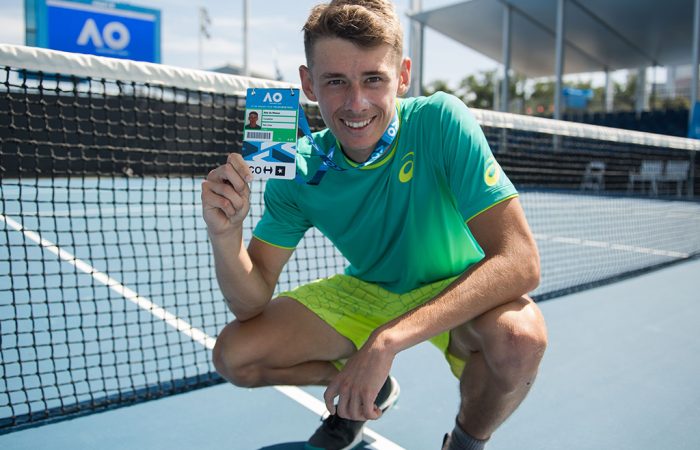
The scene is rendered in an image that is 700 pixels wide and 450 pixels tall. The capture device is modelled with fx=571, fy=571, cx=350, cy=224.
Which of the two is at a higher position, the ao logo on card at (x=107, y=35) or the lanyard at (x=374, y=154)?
the ao logo on card at (x=107, y=35)

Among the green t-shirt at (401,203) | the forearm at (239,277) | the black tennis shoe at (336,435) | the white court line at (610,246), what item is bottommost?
the black tennis shoe at (336,435)

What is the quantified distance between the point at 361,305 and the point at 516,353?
0.62 meters

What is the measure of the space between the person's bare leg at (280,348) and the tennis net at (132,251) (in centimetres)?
68

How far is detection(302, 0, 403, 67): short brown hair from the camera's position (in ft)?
5.24

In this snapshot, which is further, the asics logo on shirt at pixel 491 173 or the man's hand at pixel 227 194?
the asics logo on shirt at pixel 491 173

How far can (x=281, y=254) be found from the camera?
195 centimetres

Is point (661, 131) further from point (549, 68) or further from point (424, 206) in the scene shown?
point (424, 206)

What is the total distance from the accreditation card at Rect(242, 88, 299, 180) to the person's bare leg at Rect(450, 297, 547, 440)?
27.5 inches

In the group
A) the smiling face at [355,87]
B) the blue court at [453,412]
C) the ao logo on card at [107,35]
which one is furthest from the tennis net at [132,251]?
the ao logo on card at [107,35]

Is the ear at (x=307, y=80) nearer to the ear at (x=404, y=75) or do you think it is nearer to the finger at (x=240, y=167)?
the ear at (x=404, y=75)

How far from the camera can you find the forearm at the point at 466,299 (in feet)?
4.70

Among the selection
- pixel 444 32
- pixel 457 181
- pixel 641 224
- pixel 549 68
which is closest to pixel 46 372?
pixel 457 181

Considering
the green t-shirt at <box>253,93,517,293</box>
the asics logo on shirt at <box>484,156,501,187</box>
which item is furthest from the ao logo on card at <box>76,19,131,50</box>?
the asics logo on shirt at <box>484,156,501,187</box>

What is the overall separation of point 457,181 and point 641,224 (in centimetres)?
775
